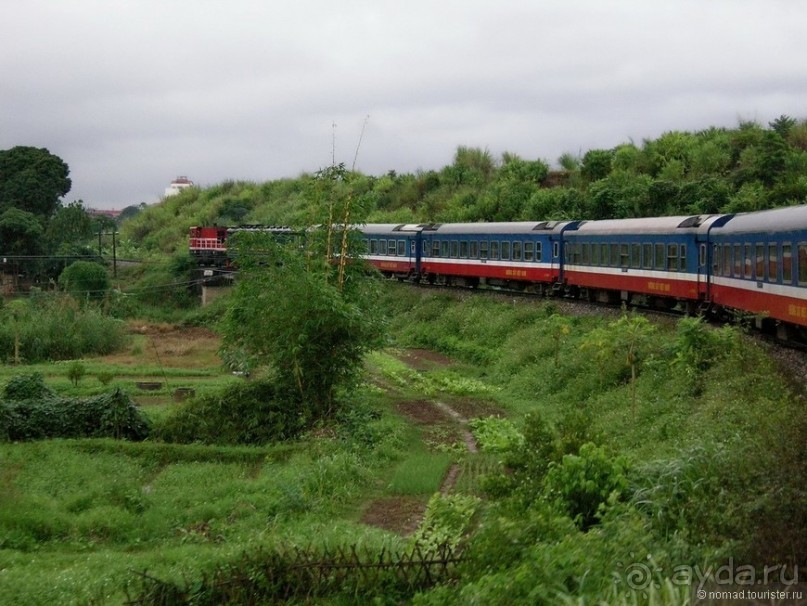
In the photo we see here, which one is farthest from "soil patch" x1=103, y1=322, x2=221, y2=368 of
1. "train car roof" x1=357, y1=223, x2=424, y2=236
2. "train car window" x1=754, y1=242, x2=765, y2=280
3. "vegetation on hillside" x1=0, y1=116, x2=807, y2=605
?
"train car window" x1=754, y1=242, x2=765, y2=280

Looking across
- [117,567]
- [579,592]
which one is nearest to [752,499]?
[579,592]

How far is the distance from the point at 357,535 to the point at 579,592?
16.9 feet

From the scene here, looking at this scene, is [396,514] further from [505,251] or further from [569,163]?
[569,163]

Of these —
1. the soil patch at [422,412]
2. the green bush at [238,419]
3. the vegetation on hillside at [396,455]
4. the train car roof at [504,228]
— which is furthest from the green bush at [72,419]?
the train car roof at [504,228]

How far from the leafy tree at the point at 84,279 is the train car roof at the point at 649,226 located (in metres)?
29.4

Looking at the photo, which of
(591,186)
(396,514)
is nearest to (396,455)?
(396,514)

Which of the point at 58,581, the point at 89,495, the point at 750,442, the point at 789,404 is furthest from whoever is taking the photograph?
the point at 89,495

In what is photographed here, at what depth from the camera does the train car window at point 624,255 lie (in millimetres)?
29484

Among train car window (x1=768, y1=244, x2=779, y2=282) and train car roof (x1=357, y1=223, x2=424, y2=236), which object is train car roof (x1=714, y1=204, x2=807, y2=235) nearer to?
train car window (x1=768, y1=244, x2=779, y2=282)

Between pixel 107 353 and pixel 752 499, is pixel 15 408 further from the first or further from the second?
pixel 107 353

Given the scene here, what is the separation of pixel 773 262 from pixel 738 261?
106 inches

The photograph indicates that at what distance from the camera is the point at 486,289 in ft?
132

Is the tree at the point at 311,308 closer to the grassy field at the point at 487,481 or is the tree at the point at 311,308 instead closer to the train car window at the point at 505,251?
the grassy field at the point at 487,481

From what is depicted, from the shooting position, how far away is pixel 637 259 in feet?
94.6
